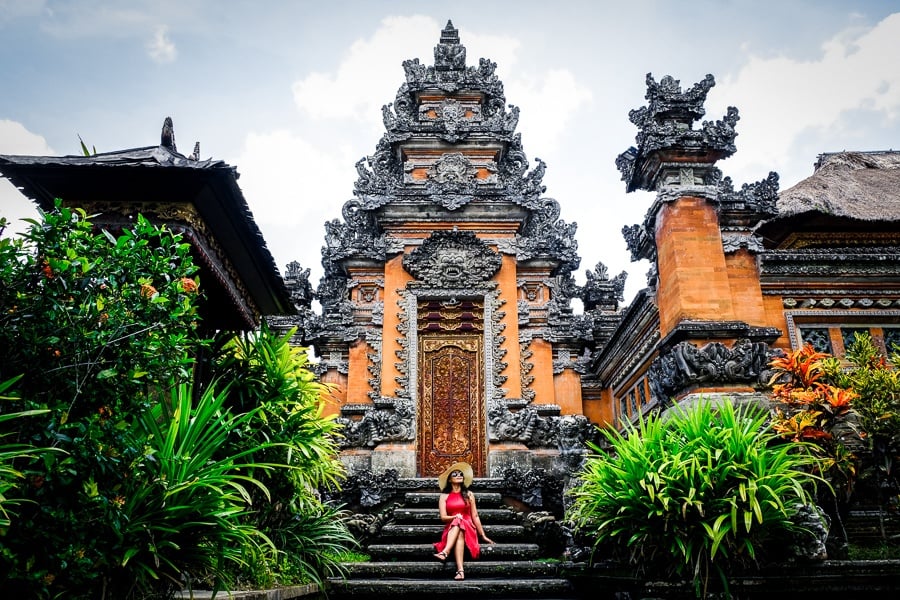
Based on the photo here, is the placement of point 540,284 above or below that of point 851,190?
below

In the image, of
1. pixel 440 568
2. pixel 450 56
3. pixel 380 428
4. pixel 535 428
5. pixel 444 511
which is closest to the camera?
pixel 440 568

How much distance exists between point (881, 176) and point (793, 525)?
9038mm

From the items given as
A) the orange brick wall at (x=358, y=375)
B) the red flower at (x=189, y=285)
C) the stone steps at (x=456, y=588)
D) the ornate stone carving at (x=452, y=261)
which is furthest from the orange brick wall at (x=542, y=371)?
the red flower at (x=189, y=285)

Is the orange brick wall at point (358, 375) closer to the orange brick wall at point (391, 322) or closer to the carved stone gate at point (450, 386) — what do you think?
the orange brick wall at point (391, 322)

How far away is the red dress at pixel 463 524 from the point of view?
6781 mm

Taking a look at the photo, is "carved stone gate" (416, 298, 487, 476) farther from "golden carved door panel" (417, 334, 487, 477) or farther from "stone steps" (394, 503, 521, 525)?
"stone steps" (394, 503, 521, 525)

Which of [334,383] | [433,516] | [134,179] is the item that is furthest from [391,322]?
[134,179]

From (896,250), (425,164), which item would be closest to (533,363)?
(425,164)

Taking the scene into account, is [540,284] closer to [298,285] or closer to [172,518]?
[298,285]

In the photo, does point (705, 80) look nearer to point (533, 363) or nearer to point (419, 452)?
point (533, 363)

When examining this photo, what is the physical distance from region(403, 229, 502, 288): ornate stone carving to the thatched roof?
4.84m

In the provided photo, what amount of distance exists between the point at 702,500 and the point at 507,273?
24.0 ft

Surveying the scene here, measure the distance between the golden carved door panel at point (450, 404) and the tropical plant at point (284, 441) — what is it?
15.7 ft

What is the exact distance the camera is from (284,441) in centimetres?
489
